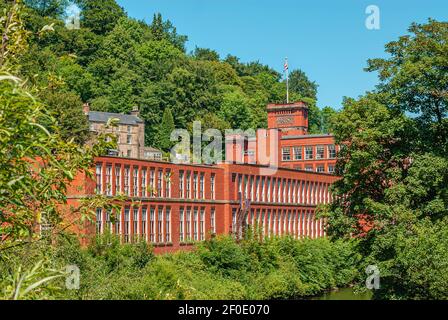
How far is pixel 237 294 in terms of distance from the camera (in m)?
63.1

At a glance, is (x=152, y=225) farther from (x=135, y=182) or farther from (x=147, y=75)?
(x=147, y=75)

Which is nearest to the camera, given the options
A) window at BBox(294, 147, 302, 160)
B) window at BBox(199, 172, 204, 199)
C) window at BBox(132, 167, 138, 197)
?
window at BBox(132, 167, 138, 197)

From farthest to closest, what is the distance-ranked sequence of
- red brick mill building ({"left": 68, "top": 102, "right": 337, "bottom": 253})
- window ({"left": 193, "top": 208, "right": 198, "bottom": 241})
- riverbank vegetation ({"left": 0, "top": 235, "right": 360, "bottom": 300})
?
window ({"left": 193, "top": 208, "right": 198, "bottom": 241}) < red brick mill building ({"left": 68, "top": 102, "right": 337, "bottom": 253}) < riverbank vegetation ({"left": 0, "top": 235, "right": 360, "bottom": 300})

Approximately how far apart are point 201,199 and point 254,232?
5386 millimetres

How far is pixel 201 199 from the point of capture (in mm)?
78125

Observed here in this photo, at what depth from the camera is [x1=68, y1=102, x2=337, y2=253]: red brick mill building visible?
217ft

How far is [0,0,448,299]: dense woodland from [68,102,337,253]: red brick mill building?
12.8 feet

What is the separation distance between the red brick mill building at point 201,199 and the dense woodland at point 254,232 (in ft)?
12.8

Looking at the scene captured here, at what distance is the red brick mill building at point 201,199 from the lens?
217ft

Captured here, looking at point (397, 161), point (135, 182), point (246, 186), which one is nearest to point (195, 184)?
point (246, 186)

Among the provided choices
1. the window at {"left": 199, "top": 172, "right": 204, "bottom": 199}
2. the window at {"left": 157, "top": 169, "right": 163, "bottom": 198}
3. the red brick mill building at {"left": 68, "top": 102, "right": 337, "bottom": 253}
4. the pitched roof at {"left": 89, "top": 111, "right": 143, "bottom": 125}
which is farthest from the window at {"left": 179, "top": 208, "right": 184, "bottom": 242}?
the pitched roof at {"left": 89, "top": 111, "right": 143, "bottom": 125}

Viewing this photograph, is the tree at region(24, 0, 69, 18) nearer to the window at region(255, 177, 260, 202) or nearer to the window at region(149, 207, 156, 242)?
the window at region(255, 177, 260, 202)

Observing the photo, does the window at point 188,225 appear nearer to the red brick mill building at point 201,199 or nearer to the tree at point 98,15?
the red brick mill building at point 201,199

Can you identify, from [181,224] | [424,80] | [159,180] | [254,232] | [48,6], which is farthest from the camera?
[48,6]
